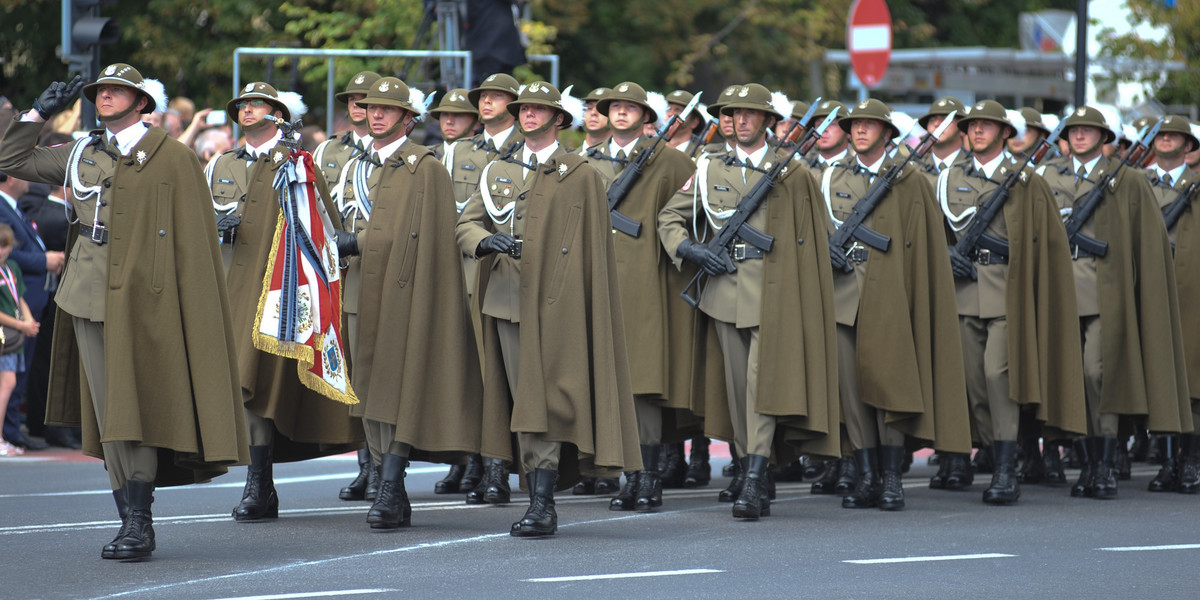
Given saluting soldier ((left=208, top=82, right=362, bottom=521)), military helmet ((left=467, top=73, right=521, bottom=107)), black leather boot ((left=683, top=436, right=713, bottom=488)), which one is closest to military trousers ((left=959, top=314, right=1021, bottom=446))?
black leather boot ((left=683, top=436, right=713, bottom=488))

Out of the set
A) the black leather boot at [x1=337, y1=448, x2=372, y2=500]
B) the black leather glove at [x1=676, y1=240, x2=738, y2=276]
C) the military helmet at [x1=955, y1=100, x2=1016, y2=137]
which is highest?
the military helmet at [x1=955, y1=100, x2=1016, y2=137]

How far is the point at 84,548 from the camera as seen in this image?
8844mm

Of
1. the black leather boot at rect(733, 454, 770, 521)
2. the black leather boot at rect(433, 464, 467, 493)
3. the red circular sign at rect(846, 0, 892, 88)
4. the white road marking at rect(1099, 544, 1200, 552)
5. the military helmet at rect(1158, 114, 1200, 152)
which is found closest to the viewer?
the white road marking at rect(1099, 544, 1200, 552)

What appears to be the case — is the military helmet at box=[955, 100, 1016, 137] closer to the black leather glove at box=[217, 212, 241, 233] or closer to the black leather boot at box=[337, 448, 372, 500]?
the black leather boot at box=[337, 448, 372, 500]

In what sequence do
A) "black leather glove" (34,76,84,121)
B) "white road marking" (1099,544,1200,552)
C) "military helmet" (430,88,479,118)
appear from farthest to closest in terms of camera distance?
"military helmet" (430,88,479,118) < "white road marking" (1099,544,1200,552) < "black leather glove" (34,76,84,121)

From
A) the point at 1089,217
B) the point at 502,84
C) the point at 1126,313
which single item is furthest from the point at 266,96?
the point at 1126,313

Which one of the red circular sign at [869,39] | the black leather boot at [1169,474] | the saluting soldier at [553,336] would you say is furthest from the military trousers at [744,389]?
the red circular sign at [869,39]

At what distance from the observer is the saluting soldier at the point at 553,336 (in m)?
9.38

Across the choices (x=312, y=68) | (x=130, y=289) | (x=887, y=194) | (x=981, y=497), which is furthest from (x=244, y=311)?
(x=312, y=68)

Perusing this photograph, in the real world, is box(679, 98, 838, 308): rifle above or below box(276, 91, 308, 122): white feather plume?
below

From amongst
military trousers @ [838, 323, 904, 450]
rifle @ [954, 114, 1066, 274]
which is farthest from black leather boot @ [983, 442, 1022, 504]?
rifle @ [954, 114, 1066, 274]

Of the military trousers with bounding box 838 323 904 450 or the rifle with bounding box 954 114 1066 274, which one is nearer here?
the military trousers with bounding box 838 323 904 450

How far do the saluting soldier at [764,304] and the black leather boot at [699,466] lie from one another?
1.52 m

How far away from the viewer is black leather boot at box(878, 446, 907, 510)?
1090 centimetres
